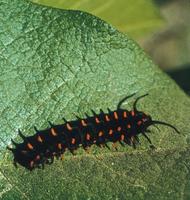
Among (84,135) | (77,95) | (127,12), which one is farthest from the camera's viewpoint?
(127,12)

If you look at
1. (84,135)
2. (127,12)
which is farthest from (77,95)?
(127,12)

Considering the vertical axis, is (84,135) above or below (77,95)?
below

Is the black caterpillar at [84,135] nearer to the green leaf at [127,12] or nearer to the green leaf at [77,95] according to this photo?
the green leaf at [77,95]

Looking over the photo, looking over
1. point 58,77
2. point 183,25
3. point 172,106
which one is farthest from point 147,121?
point 183,25

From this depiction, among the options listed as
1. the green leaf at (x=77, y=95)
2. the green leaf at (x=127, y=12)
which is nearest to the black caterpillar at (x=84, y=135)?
the green leaf at (x=77, y=95)

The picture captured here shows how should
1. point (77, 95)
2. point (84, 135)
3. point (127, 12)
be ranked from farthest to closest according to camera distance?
point (127, 12)
point (84, 135)
point (77, 95)

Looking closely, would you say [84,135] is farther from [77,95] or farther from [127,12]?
[127,12]

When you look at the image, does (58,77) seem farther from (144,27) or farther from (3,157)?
(144,27)
